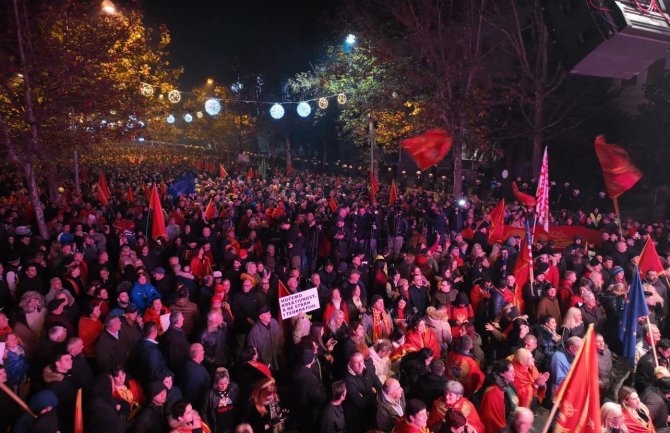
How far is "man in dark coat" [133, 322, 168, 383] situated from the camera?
210 inches

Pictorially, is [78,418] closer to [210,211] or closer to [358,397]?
[358,397]

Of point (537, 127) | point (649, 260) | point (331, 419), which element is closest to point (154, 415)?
point (331, 419)

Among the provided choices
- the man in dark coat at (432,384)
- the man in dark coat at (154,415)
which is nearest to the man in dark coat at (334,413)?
the man in dark coat at (432,384)

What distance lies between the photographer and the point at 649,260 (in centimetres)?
916

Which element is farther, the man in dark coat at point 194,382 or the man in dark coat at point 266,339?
the man in dark coat at point 266,339

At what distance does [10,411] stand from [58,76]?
8.54 metres

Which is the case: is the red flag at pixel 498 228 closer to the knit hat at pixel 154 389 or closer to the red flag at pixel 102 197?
the knit hat at pixel 154 389

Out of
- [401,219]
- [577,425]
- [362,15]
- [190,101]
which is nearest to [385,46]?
[362,15]

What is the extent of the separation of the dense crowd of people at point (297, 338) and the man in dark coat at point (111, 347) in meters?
0.02

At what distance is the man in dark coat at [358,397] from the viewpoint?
16.8 feet

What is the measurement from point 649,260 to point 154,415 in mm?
8955

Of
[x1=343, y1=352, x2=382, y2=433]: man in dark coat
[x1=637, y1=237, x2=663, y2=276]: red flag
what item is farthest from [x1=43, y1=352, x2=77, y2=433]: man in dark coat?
[x1=637, y1=237, x2=663, y2=276]: red flag

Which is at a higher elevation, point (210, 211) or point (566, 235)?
point (210, 211)

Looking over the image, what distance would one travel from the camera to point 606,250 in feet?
37.0
